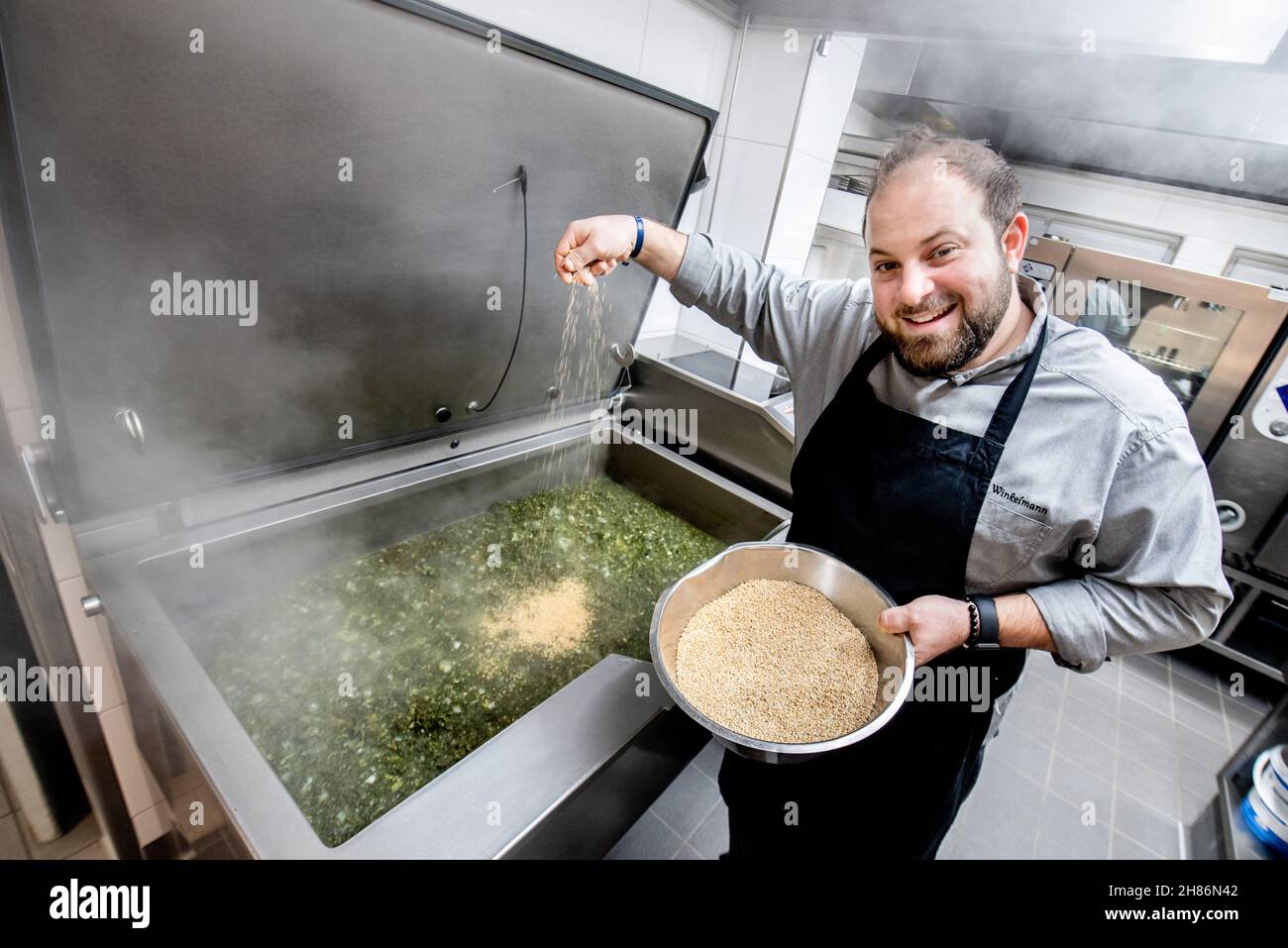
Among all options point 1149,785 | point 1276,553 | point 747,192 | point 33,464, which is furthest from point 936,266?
point 1276,553

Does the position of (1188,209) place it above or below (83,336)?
above

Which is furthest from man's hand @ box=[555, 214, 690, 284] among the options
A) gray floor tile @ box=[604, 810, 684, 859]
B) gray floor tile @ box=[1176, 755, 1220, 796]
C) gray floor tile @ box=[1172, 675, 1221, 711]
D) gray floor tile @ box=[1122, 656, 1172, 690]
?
gray floor tile @ box=[1172, 675, 1221, 711]

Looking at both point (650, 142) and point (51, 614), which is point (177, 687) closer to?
point (51, 614)

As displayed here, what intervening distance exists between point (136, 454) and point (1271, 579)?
4.75m

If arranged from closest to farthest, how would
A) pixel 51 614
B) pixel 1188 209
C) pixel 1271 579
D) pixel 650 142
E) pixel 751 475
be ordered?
1. pixel 51 614
2. pixel 650 142
3. pixel 751 475
4. pixel 1271 579
5. pixel 1188 209

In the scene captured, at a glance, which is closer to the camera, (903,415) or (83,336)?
(83,336)

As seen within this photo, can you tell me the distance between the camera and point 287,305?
1243 millimetres

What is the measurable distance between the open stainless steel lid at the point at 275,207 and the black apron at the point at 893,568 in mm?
921

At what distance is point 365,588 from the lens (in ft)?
5.27

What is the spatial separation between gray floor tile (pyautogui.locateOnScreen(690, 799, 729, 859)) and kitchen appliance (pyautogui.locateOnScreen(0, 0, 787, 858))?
51 centimetres

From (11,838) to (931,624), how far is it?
2.78 meters

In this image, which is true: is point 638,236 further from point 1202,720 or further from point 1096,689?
point 1202,720
